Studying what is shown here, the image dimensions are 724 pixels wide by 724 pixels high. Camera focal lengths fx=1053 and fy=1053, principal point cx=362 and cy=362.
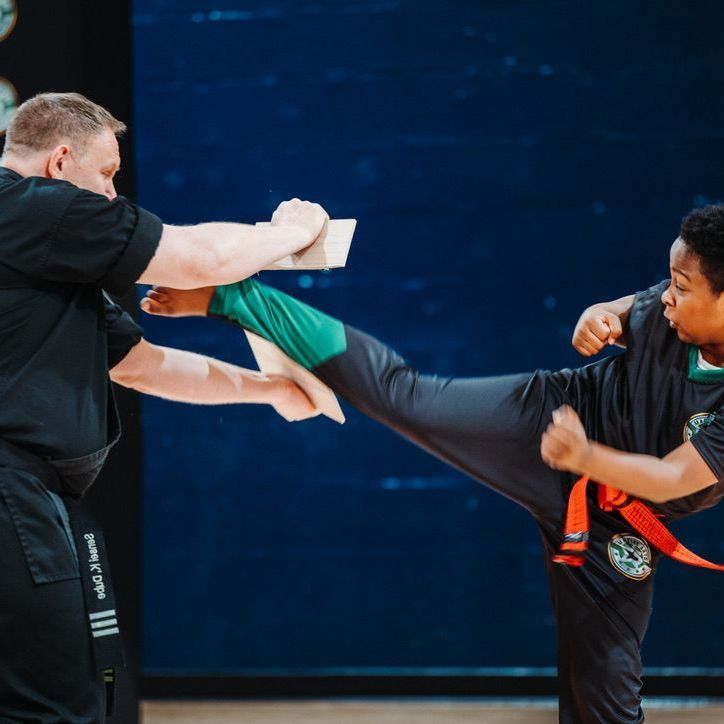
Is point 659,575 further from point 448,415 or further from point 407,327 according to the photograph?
point 448,415

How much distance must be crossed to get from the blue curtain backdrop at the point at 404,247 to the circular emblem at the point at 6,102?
1.09 meters

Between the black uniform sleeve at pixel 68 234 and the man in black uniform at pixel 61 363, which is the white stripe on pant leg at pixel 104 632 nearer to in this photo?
the man in black uniform at pixel 61 363

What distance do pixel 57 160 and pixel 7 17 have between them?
3.40 ft

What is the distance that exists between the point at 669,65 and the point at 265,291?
217 cm

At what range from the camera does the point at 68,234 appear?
6.81ft

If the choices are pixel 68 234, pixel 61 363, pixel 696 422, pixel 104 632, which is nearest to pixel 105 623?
pixel 104 632

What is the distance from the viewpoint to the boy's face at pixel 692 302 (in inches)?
91.7

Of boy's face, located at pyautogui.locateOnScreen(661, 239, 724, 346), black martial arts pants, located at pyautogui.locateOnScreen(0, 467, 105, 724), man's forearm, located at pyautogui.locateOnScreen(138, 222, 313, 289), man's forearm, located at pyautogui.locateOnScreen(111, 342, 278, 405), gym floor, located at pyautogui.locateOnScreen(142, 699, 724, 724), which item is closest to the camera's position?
black martial arts pants, located at pyautogui.locateOnScreen(0, 467, 105, 724)

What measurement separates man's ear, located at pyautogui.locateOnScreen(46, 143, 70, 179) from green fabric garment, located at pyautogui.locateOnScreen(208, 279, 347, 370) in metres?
0.44

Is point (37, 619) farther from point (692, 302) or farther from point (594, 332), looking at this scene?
point (692, 302)

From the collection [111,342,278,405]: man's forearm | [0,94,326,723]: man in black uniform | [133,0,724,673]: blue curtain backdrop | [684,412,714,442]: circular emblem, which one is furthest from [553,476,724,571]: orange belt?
[133,0,724,673]: blue curtain backdrop

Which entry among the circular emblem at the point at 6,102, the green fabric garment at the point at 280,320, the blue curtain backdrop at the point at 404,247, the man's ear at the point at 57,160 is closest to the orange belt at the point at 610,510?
the green fabric garment at the point at 280,320

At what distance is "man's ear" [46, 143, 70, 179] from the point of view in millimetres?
2188

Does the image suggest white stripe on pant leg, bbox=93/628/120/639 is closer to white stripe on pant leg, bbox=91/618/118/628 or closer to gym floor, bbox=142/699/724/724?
Answer: white stripe on pant leg, bbox=91/618/118/628
